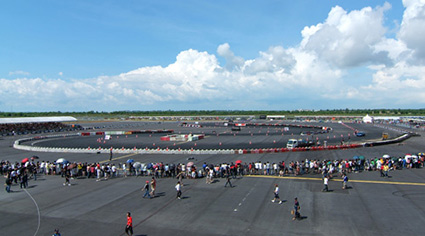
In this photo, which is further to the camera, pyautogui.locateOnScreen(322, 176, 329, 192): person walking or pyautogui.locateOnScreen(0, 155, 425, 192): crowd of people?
pyautogui.locateOnScreen(0, 155, 425, 192): crowd of people

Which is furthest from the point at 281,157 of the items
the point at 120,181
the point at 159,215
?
the point at 159,215

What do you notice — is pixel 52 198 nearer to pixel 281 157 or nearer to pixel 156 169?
pixel 156 169

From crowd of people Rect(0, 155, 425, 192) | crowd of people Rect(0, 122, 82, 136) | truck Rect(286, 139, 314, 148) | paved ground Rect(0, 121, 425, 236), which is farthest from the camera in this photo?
A: crowd of people Rect(0, 122, 82, 136)

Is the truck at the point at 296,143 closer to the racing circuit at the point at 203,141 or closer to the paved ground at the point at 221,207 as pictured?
the racing circuit at the point at 203,141

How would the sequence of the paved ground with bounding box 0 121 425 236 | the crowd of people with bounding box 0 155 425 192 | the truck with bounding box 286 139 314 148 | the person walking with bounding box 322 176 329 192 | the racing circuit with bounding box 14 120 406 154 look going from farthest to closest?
the racing circuit with bounding box 14 120 406 154 < the truck with bounding box 286 139 314 148 < the crowd of people with bounding box 0 155 425 192 < the person walking with bounding box 322 176 329 192 < the paved ground with bounding box 0 121 425 236

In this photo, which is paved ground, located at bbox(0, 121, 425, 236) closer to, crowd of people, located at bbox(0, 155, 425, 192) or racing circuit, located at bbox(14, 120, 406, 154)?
crowd of people, located at bbox(0, 155, 425, 192)

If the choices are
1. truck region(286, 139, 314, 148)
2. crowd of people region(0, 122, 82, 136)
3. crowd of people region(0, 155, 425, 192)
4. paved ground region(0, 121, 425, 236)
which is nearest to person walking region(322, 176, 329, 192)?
paved ground region(0, 121, 425, 236)

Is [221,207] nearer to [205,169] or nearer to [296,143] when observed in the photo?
[205,169]

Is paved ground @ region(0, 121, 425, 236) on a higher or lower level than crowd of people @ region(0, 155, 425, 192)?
lower
